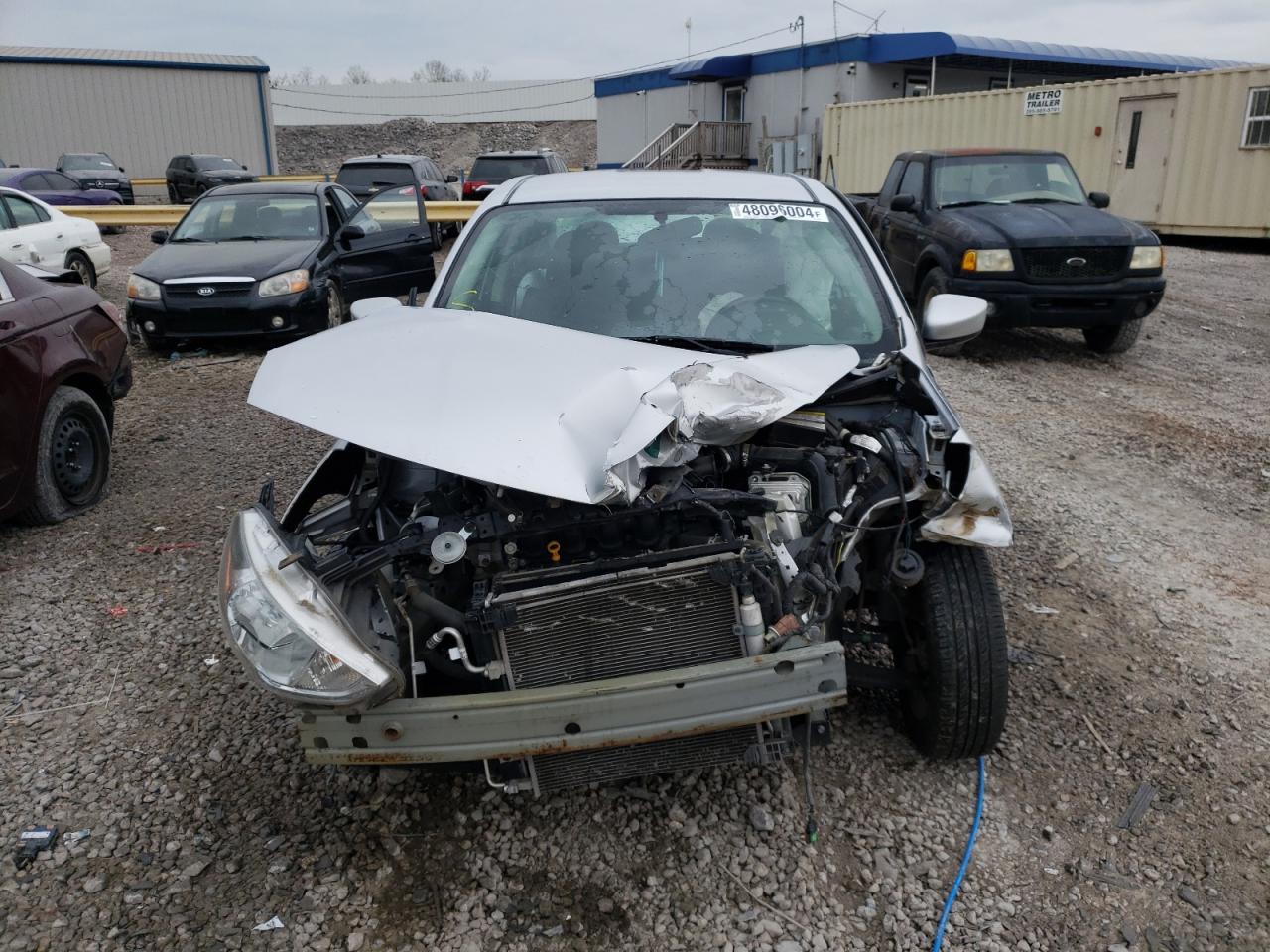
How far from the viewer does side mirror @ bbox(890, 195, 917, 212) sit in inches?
368

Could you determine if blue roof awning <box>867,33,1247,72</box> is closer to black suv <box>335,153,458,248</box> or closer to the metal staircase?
the metal staircase

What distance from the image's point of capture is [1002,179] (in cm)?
946

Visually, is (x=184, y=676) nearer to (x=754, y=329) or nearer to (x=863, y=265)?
(x=754, y=329)

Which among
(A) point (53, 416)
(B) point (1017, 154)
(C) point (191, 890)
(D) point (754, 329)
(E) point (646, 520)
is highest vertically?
(B) point (1017, 154)

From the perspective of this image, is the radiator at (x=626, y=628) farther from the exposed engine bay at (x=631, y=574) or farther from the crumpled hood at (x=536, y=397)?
the crumpled hood at (x=536, y=397)

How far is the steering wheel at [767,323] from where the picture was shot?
3484mm

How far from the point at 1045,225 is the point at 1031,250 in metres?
0.42

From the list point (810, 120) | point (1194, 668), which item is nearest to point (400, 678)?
point (1194, 668)

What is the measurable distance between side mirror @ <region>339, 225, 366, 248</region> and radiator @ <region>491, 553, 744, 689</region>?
809 cm

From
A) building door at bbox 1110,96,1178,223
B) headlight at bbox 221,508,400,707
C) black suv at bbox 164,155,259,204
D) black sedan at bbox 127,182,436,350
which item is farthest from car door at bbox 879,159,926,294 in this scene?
black suv at bbox 164,155,259,204

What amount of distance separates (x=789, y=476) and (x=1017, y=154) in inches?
320

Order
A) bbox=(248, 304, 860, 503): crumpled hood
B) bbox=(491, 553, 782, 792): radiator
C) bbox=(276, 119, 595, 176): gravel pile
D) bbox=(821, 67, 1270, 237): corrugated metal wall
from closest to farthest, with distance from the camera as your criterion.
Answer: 1. bbox=(248, 304, 860, 503): crumpled hood
2. bbox=(491, 553, 782, 792): radiator
3. bbox=(821, 67, 1270, 237): corrugated metal wall
4. bbox=(276, 119, 595, 176): gravel pile

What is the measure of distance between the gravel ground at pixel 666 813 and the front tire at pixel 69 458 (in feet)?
1.57

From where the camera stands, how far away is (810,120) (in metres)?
26.8
